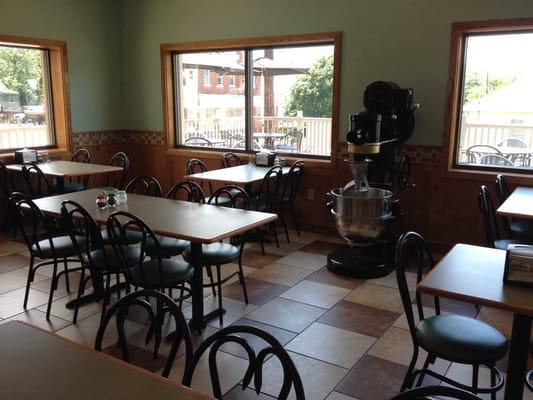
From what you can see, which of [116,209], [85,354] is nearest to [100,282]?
[116,209]

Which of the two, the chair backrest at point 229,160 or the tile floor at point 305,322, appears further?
the chair backrest at point 229,160

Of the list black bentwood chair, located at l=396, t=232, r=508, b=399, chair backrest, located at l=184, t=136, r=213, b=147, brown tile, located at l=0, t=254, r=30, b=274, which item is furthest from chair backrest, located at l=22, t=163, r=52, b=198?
black bentwood chair, located at l=396, t=232, r=508, b=399

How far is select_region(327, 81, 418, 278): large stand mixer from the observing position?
332cm

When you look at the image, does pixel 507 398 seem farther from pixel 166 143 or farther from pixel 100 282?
pixel 166 143

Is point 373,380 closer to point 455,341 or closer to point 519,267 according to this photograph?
point 455,341

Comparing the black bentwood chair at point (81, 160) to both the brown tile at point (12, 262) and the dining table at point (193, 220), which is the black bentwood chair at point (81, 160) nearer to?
the brown tile at point (12, 262)

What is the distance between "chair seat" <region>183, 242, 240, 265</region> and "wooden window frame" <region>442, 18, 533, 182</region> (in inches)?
92.1

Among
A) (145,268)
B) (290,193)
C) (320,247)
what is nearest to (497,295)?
(145,268)

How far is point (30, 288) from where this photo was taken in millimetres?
3641

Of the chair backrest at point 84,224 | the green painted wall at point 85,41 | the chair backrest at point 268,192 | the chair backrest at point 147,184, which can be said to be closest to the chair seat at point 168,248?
the chair backrest at point 84,224

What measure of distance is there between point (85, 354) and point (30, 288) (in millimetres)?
2600

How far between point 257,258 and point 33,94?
11.4 feet

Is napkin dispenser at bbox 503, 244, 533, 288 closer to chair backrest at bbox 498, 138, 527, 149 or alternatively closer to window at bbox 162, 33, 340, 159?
chair backrest at bbox 498, 138, 527, 149

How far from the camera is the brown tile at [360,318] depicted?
9.95 feet
